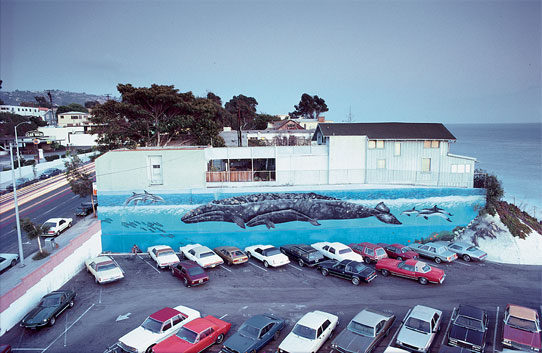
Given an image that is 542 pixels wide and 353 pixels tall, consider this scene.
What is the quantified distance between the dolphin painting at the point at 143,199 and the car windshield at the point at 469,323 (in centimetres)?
1943

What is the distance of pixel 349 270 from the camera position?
1897cm

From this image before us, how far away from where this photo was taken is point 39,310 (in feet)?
50.3

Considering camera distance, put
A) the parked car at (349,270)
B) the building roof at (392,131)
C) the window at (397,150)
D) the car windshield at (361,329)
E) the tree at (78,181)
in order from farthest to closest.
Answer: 1. the tree at (78,181)
2. the window at (397,150)
3. the building roof at (392,131)
4. the parked car at (349,270)
5. the car windshield at (361,329)

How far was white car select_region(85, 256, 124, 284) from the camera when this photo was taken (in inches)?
752

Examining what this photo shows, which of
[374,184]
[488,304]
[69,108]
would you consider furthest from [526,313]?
[69,108]

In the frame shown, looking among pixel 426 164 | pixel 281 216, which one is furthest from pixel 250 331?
pixel 426 164

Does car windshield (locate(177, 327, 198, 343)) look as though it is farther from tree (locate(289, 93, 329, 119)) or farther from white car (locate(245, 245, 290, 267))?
tree (locate(289, 93, 329, 119))

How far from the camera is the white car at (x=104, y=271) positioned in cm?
1911

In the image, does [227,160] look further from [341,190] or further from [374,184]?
[374,184]

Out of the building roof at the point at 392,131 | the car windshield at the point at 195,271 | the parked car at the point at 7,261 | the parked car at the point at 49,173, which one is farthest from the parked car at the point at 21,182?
the building roof at the point at 392,131

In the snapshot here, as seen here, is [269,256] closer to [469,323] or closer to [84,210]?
[469,323]

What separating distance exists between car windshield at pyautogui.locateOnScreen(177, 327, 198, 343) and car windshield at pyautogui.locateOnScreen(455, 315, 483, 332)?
1015cm

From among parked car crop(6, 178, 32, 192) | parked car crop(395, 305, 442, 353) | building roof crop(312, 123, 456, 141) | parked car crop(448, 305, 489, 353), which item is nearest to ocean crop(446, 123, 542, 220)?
building roof crop(312, 123, 456, 141)

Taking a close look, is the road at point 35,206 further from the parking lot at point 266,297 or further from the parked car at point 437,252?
the parked car at point 437,252
